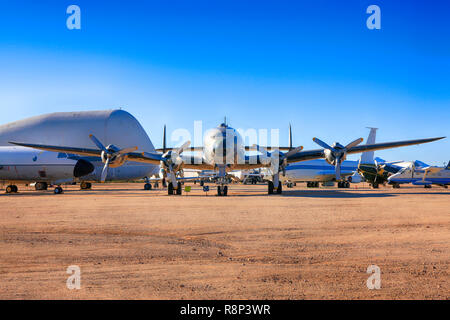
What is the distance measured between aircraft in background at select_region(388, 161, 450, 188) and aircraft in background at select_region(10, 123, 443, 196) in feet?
48.7

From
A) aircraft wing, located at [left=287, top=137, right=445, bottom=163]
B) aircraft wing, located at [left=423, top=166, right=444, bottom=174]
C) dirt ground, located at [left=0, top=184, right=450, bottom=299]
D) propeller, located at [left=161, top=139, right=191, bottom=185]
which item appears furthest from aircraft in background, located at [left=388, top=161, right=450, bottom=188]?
dirt ground, located at [left=0, top=184, right=450, bottom=299]

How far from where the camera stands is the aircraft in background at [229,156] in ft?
89.4

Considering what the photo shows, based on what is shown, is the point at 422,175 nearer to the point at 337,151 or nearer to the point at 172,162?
the point at 337,151

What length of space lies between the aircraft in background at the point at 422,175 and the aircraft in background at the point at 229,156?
14840mm

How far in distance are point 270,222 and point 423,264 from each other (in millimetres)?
5979

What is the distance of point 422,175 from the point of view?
44094 millimetres

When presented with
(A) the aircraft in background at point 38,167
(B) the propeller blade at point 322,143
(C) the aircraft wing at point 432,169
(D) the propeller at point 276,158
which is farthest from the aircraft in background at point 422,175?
(A) the aircraft in background at point 38,167

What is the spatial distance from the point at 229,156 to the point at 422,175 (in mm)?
28767

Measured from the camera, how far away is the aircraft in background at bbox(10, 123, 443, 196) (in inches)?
1072

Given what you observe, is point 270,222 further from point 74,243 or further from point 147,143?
point 147,143

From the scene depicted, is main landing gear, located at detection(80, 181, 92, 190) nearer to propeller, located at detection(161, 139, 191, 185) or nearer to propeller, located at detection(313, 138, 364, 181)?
propeller, located at detection(161, 139, 191, 185)

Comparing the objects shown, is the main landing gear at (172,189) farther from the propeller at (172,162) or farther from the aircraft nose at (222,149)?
the aircraft nose at (222,149)

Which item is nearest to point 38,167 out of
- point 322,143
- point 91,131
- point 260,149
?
point 260,149
